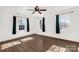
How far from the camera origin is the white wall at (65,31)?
1.18 m

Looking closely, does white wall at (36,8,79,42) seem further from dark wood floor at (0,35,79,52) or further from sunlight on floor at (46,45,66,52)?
sunlight on floor at (46,45,66,52)

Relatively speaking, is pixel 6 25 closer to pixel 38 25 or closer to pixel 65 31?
pixel 38 25

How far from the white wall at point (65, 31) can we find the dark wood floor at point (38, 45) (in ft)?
0.25

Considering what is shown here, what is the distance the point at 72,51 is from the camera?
1132 mm

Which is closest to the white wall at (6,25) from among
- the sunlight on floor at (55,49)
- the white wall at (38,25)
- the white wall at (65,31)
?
the white wall at (38,25)

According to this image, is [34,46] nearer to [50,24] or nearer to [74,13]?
[50,24]

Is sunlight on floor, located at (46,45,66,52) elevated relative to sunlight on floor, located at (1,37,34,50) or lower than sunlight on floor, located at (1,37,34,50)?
lower

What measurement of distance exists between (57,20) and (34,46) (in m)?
0.61

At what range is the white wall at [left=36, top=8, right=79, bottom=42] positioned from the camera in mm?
1183

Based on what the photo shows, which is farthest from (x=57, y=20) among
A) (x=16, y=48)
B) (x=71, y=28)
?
(x=16, y=48)

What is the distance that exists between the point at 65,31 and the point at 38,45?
53cm

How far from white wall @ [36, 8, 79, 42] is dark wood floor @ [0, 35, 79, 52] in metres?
0.08

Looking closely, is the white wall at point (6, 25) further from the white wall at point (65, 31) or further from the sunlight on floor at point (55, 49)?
the sunlight on floor at point (55, 49)

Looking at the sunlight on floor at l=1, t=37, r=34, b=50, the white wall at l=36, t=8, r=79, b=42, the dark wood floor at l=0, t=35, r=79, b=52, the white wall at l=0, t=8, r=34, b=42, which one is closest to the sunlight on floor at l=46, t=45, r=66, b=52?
the dark wood floor at l=0, t=35, r=79, b=52
